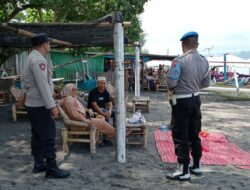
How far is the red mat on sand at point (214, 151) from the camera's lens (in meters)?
6.50

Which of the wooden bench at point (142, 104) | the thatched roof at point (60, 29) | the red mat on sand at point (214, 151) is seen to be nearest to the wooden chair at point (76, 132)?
the red mat on sand at point (214, 151)

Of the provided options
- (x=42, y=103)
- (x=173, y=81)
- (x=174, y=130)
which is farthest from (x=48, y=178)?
(x=173, y=81)

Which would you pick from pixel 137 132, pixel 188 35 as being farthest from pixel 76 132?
pixel 188 35

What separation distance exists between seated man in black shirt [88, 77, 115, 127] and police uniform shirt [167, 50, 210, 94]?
3143 millimetres

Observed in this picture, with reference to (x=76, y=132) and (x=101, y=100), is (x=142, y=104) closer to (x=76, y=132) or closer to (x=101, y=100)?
(x=101, y=100)

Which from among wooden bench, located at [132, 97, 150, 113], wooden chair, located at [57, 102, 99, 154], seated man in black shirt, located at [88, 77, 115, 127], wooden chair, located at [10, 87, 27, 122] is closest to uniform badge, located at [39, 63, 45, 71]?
wooden chair, located at [57, 102, 99, 154]

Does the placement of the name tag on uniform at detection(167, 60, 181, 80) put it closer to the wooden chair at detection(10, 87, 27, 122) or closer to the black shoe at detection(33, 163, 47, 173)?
the black shoe at detection(33, 163, 47, 173)

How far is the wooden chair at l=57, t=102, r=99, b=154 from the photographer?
22.7 feet

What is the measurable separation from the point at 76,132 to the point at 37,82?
237cm

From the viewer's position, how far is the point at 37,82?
4840 millimetres

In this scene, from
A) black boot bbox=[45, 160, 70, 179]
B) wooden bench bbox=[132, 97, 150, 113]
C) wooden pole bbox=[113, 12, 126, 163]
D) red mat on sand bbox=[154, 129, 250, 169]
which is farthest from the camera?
wooden bench bbox=[132, 97, 150, 113]

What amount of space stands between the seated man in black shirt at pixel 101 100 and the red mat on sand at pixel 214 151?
126cm

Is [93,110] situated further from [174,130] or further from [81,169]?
[174,130]

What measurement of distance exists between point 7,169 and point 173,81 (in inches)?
118
